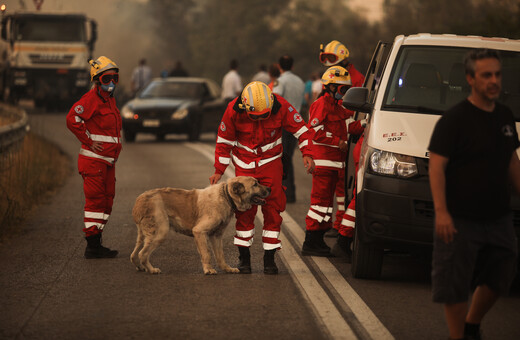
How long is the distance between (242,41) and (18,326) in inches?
2321

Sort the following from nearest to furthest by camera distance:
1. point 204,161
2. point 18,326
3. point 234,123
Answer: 1. point 18,326
2. point 234,123
3. point 204,161

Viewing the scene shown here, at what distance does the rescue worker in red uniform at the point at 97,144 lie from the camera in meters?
9.30

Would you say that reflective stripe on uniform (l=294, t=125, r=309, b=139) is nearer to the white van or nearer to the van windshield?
the white van

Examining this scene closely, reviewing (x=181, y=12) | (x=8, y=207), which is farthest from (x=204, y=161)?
(x=181, y=12)

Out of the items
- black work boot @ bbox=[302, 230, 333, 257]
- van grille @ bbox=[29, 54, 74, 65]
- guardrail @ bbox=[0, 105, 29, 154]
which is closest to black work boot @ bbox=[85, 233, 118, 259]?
black work boot @ bbox=[302, 230, 333, 257]

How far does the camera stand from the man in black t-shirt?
5.42 meters

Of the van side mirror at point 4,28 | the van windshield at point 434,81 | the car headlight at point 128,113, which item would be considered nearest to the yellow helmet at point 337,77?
the van windshield at point 434,81

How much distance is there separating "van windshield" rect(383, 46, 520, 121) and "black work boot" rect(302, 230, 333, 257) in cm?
173

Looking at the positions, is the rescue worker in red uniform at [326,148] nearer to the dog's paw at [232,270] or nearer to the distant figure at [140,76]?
the dog's paw at [232,270]

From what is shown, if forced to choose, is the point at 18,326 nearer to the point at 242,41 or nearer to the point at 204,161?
the point at 204,161

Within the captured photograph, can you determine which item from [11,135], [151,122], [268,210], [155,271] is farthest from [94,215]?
[151,122]

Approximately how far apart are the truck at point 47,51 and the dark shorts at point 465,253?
30258mm

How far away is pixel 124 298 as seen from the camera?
7.42 m

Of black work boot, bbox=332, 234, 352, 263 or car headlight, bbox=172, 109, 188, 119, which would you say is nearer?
black work boot, bbox=332, 234, 352, 263
